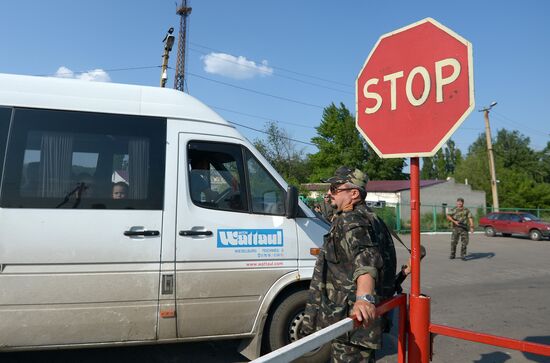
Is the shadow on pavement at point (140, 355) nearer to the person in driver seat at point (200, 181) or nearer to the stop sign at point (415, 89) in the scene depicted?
the person in driver seat at point (200, 181)

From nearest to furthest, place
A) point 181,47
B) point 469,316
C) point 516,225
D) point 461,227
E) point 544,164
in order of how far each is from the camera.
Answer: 1. point 469,316
2. point 461,227
3. point 516,225
4. point 181,47
5. point 544,164

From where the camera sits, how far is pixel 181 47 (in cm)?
2877

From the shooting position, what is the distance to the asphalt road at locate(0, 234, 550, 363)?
185 inches

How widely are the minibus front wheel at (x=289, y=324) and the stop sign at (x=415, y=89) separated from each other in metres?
1.99

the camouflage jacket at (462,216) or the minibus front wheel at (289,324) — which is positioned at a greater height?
the camouflage jacket at (462,216)

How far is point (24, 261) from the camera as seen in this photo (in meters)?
3.51

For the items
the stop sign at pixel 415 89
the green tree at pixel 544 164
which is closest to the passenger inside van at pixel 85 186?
the stop sign at pixel 415 89

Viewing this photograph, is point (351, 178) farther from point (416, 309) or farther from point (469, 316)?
point (469, 316)

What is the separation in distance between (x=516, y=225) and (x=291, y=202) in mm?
24164

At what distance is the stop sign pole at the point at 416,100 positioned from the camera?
2.65m

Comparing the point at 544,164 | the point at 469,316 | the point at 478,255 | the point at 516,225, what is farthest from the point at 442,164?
the point at 469,316

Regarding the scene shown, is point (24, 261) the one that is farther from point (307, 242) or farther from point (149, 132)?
point (307, 242)

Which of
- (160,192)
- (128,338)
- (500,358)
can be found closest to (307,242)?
(160,192)

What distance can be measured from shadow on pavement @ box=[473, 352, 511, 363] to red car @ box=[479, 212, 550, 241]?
21.3m
